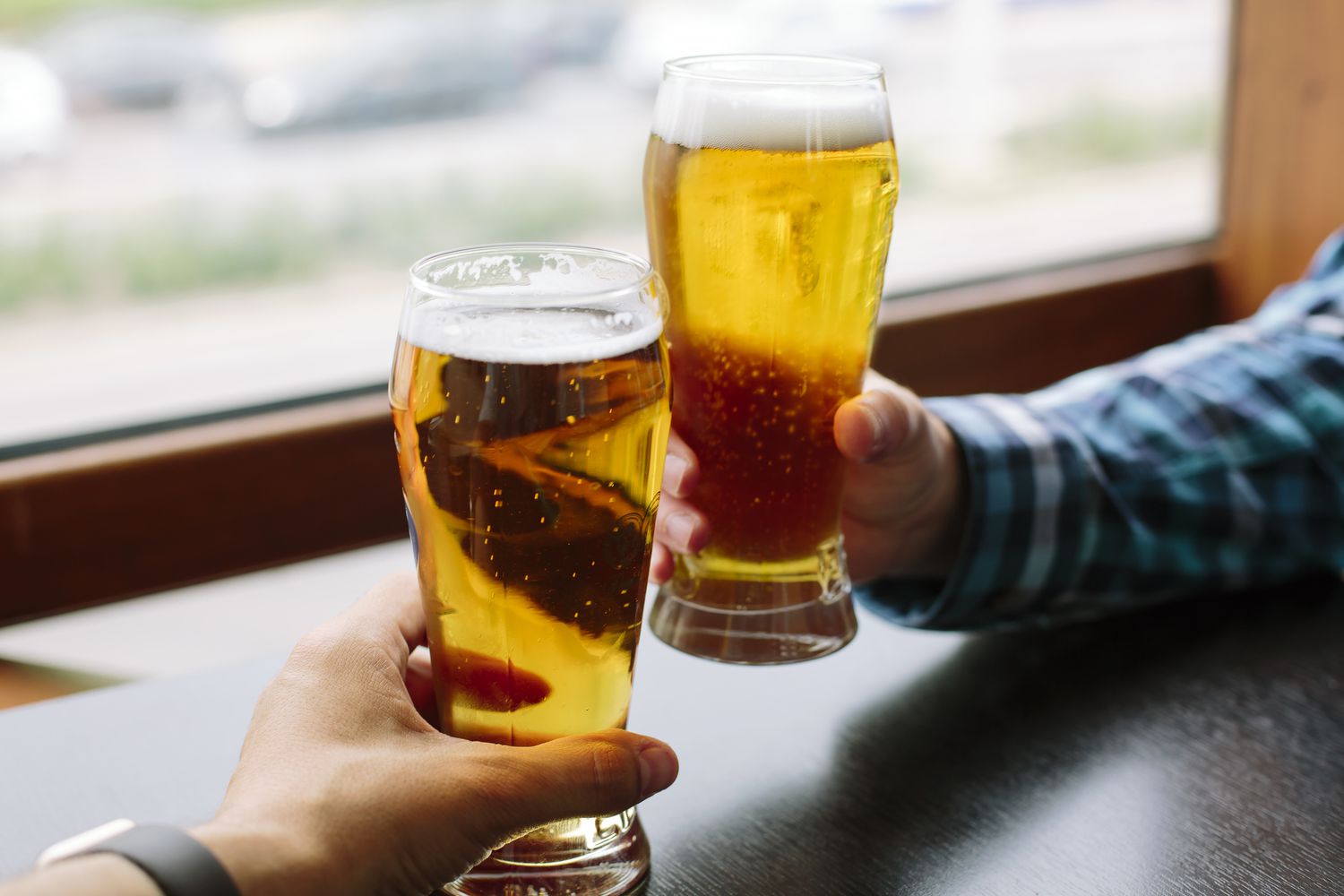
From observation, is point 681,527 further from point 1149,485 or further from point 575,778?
point 1149,485

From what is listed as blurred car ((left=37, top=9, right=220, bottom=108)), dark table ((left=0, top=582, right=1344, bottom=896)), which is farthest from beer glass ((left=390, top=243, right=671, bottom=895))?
blurred car ((left=37, top=9, right=220, bottom=108))

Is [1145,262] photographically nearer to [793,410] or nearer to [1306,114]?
[1306,114]

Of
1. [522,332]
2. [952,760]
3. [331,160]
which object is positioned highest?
[522,332]

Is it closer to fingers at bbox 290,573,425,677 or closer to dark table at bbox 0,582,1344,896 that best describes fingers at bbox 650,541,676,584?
dark table at bbox 0,582,1344,896

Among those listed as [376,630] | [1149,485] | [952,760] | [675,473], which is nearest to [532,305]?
[376,630]

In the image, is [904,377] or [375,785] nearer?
[375,785]

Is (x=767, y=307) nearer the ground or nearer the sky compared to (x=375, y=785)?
nearer the sky

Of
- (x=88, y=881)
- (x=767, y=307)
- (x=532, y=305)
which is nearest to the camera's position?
(x=88, y=881)

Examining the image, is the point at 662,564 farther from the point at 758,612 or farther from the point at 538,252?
the point at 538,252

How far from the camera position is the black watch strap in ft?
1.89

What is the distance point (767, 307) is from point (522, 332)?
0.27 metres

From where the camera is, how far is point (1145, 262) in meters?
2.69

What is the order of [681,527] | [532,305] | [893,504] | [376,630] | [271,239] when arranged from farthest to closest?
[271,239], [893,504], [681,527], [376,630], [532,305]

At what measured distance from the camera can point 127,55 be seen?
5.99 ft
